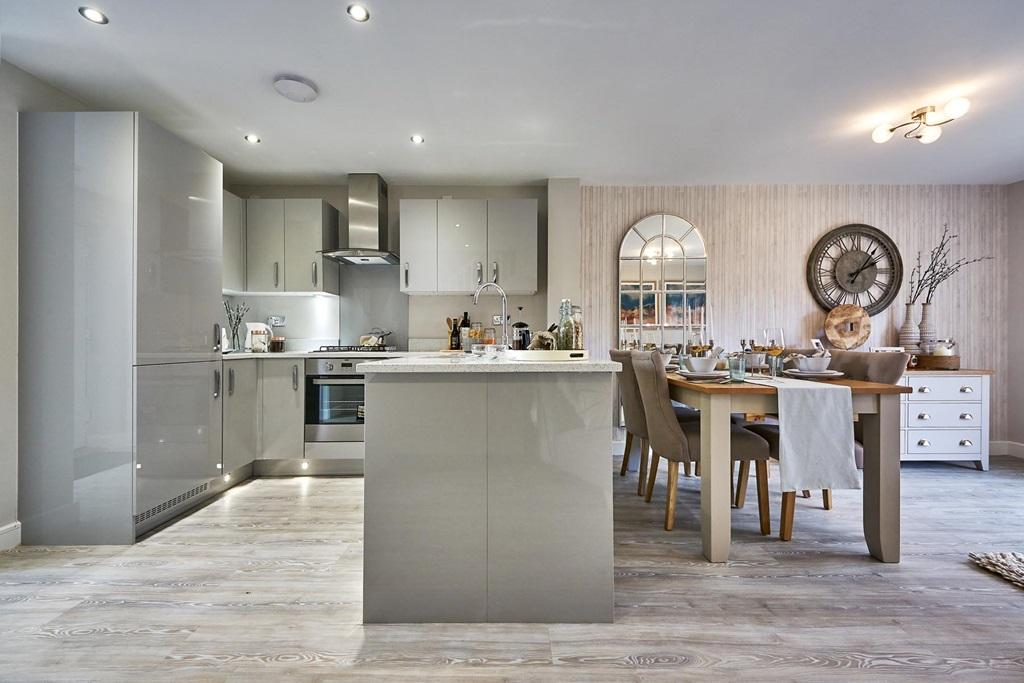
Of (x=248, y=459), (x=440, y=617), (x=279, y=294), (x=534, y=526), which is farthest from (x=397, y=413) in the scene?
(x=279, y=294)

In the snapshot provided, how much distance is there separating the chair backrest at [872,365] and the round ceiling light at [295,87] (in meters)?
3.53

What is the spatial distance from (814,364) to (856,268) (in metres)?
2.40

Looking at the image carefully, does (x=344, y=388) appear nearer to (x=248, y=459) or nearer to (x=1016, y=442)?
(x=248, y=459)

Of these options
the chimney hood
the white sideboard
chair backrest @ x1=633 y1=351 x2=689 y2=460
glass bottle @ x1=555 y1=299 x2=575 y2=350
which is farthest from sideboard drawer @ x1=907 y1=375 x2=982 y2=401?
the chimney hood

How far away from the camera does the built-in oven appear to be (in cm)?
368

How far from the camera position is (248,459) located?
352 centimetres

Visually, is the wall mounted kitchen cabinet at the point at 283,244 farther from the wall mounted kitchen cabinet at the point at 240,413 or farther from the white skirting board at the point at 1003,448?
the white skirting board at the point at 1003,448

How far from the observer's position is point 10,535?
2.32m

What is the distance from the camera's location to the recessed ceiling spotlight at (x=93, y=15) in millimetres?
1999

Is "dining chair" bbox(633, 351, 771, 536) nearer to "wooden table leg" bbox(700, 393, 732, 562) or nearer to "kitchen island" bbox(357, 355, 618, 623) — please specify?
"wooden table leg" bbox(700, 393, 732, 562)

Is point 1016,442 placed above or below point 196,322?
below

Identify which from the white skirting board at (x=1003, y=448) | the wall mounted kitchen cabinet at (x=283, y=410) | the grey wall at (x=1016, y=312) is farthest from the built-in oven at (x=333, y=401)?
the grey wall at (x=1016, y=312)

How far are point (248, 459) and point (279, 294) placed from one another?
4.61 ft

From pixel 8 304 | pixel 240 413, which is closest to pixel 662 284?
pixel 240 413
